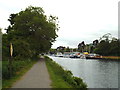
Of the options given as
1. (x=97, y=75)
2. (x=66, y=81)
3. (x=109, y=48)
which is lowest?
(x=97, y=75)

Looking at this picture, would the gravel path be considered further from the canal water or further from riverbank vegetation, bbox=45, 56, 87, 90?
the canal water

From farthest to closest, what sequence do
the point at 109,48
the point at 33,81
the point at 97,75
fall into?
the point at 109,48 < the point at 97,75 < the point at 33,81

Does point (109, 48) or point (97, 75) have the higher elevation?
point (109, 48)

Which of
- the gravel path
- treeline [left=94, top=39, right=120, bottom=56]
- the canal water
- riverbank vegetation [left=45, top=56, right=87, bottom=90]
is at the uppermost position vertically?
treeline [left=94, top=39, right=120, bottom=56]

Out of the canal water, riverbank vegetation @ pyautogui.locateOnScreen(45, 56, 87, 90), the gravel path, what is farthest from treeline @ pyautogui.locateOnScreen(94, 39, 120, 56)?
the gravel path

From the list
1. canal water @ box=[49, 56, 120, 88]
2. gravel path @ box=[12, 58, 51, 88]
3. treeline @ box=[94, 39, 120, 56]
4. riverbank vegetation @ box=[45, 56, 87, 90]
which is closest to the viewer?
gravel path @ box=[12, 58, 51, 88]

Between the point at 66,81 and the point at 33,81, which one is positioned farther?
the point at 66,81

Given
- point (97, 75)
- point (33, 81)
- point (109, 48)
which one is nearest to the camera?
point (33, 81)

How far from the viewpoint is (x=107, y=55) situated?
102625 millimetres

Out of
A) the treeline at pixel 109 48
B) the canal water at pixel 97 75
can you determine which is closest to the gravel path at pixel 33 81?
the canal water at pixel 97 75

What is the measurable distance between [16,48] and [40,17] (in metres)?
25.3

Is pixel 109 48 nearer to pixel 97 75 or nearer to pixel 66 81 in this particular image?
pixel 97 75

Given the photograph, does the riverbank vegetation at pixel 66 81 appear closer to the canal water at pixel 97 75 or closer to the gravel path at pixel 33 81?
the gravel path at pixel 33 81

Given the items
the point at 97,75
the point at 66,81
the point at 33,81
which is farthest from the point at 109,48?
the point at 33,81
